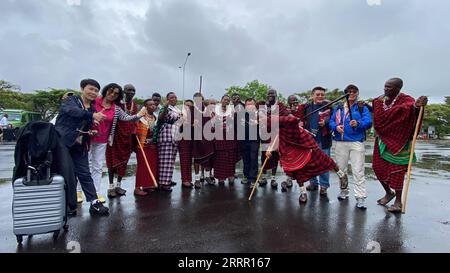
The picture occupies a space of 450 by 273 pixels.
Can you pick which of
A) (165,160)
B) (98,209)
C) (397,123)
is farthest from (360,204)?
(98,209)

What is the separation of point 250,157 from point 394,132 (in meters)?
2.64

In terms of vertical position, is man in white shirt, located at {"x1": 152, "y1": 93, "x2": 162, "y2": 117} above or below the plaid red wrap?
above

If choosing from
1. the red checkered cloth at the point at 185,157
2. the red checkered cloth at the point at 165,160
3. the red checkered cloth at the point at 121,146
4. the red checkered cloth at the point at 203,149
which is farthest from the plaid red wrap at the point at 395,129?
the red checkered cloth at the point at 121,146

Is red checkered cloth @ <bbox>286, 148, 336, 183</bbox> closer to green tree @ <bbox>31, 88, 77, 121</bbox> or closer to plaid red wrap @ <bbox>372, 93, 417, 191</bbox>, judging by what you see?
plaid red wrap @ <bbox>372, 93, 417, 191</bbox>

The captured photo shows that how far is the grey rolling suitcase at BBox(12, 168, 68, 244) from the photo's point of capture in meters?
2.83

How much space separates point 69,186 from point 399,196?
15.0 ft

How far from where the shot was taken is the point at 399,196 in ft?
13.5

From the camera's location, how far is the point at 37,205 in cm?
289

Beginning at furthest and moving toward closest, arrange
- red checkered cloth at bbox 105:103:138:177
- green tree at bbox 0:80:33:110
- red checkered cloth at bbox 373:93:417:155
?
green tree at bbox 0:80:33:110, red checkered cloth at bbox 105:103:138:177, red checkered cloth at bbox 373:93:417:155

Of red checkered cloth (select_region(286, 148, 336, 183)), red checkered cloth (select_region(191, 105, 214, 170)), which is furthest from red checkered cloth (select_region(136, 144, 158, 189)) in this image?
red checkered cloth (select_region(286, 148, 336, 183))

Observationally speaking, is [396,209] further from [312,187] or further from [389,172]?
[312,187]

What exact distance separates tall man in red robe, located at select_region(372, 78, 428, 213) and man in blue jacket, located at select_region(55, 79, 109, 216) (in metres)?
4.18
